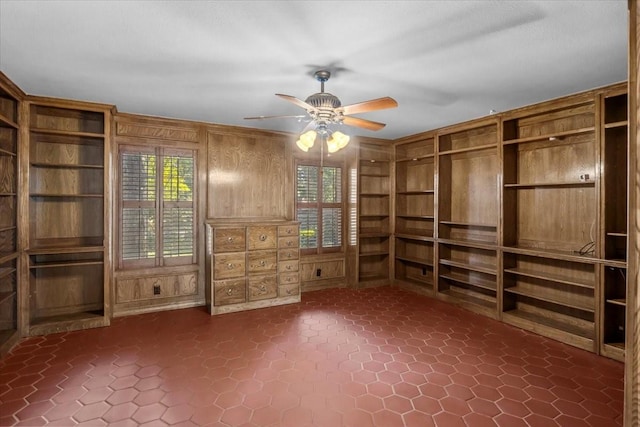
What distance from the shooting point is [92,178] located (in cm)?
407

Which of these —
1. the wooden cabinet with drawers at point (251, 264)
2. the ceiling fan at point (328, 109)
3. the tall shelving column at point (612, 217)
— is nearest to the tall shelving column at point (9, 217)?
the wooden cabinet with drawers at point (251, 264)

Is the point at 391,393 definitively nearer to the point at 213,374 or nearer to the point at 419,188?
the point at 213,374

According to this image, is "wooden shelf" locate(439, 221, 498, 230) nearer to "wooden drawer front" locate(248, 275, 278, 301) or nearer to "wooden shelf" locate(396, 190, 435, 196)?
"wooden shelf" locate(396, 190, 435, 196)

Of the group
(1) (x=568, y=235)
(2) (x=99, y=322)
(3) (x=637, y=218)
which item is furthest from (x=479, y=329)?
(2) (x=99, y=322)

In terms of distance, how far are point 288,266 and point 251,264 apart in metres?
0.53

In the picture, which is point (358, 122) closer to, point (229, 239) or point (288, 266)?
point (229, 239)

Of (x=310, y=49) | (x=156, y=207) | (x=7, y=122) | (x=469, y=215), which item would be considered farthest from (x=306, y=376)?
(x=7, y=122)

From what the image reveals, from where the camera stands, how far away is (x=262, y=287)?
4.55 metres

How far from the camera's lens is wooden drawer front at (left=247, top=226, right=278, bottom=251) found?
4480 mm

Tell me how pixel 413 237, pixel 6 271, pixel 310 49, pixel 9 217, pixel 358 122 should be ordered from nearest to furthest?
pixel 310 49 → pixel 358 122 → pixel 6 271 → pixel 9 217 → pixel 413 237

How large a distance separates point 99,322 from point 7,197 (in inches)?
63.7

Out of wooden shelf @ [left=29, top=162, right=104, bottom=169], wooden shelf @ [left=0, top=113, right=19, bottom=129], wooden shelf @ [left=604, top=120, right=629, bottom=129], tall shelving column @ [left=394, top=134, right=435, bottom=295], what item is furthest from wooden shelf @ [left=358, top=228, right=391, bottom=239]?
wooden shelf @ [left=0, top=113, right=19, bottom=129]

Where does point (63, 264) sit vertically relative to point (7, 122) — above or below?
below

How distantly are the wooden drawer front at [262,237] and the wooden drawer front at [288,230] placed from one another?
0.07 m
